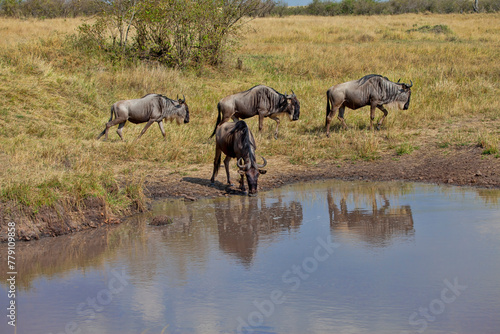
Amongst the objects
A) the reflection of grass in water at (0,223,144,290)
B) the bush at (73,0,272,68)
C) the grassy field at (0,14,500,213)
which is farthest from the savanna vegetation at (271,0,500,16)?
the reflection of grass in water at (0,223,144,290)

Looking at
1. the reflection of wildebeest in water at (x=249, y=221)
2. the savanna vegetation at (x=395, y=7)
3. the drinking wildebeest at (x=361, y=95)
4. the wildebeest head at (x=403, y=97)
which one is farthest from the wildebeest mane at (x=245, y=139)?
the savanna vegetation at (x=395, y=7)

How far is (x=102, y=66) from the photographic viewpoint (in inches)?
657

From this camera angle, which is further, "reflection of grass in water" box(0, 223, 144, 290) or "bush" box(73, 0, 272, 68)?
"bush" box(73, 0, 272, 68)

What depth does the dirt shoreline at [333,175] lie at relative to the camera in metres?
7.32

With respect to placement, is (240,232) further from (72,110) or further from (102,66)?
(102,66)

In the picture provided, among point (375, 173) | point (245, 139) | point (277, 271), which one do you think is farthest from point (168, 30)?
point (277, 271)

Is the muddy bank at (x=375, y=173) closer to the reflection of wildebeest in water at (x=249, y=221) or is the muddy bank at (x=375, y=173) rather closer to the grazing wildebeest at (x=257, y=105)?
the reflection of wildebeest in water at (x=249, y=221)

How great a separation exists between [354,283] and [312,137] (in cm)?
705

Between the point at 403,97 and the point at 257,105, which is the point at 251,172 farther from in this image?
the point at 403,97

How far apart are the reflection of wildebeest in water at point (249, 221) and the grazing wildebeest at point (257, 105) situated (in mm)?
3730

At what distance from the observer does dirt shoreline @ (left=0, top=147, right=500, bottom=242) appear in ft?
24.0

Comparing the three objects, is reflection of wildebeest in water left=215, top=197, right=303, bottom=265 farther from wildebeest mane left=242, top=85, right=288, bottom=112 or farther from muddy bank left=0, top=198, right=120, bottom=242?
wildebeest mane left=242, top=85, right=288, bottom=112

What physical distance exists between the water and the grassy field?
1.19m

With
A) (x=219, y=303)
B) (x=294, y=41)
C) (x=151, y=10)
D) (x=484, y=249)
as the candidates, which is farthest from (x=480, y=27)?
(x=219, y=303)
